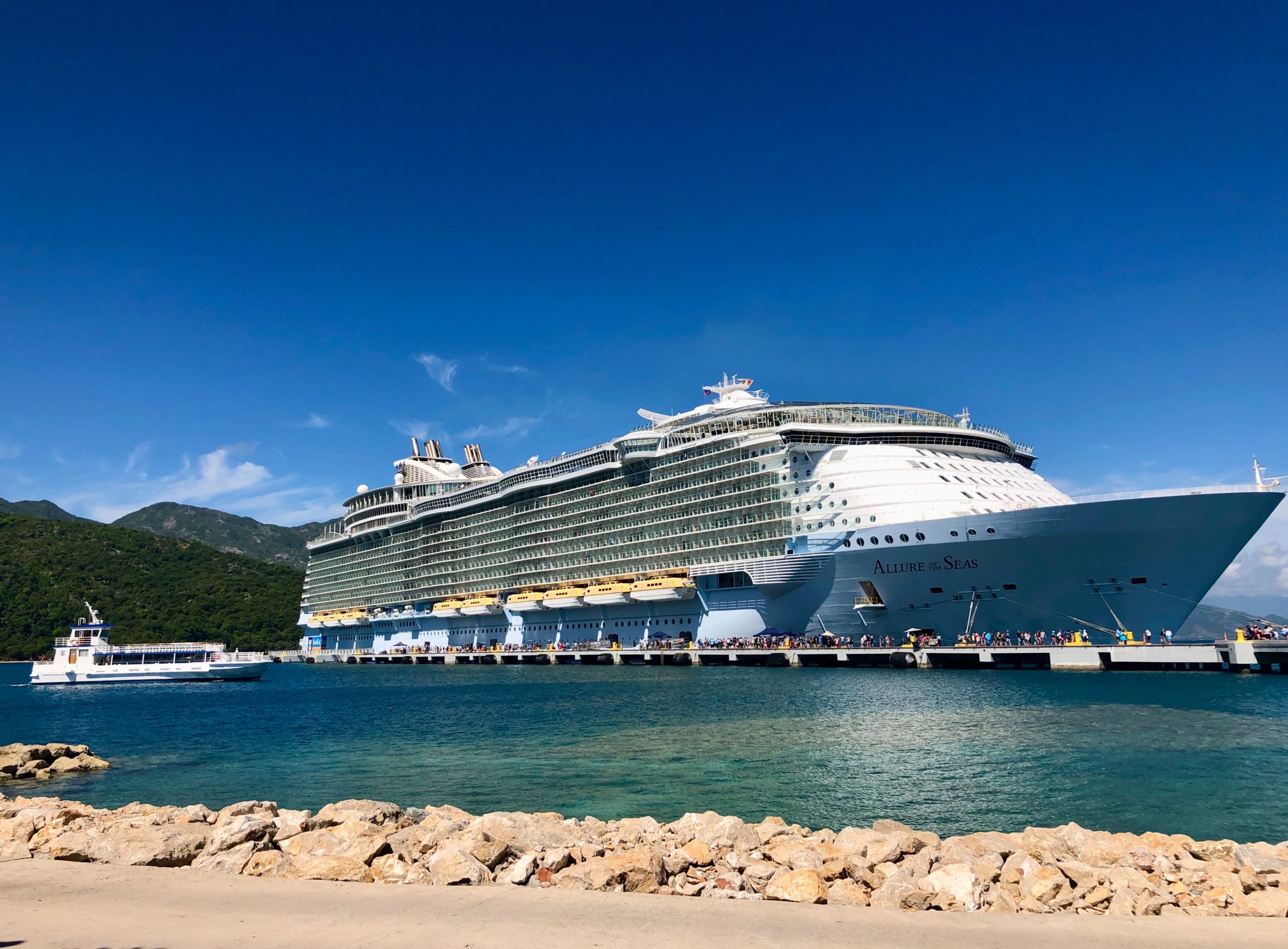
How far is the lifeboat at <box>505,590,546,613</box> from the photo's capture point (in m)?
77.7

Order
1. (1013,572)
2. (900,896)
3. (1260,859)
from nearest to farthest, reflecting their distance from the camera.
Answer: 1. (900,896)
2. (1260,859)
3. (1013,572)

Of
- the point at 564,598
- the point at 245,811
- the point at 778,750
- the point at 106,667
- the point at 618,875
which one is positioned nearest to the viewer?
the point at 618,875

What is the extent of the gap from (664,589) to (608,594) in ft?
24.6

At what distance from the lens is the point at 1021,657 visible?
151ft

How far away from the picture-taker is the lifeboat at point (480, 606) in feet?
278

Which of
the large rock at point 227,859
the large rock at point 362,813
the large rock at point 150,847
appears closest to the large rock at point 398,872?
the large rock at point 227,859

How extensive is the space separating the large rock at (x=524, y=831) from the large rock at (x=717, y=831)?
4.99 feet

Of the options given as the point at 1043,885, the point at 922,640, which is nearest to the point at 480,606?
the point at 922,640

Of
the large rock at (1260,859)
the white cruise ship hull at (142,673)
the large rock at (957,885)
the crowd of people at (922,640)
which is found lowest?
the white cruise ship hull at (142,673)

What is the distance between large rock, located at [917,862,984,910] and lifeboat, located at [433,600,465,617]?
3270 inches

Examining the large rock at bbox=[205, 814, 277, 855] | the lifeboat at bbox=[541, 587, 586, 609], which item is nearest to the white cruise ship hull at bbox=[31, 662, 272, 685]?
the lifeboat at bbox=[541, 587, 586, 609]

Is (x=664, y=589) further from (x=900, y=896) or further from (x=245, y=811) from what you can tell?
(x=900, y=896)

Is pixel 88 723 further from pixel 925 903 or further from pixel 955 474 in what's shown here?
pixel 955 474

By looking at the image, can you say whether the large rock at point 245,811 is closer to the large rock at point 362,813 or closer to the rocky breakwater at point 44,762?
the large rock at point 362,813
